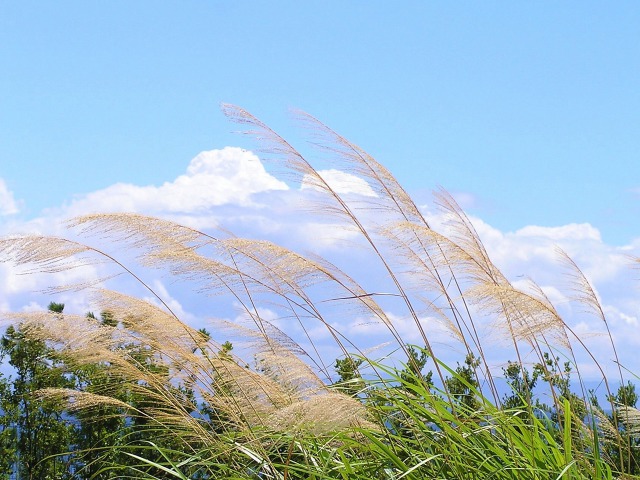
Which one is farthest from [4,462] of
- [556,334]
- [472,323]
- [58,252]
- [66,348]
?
[556,334]

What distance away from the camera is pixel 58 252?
3.46 m

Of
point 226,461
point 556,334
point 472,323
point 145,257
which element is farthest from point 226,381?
point 556,334

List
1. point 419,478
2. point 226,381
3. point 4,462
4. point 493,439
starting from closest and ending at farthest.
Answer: point 419,478 < point 493,439 < point 226,381 < point 4,462

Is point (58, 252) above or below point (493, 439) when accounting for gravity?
above

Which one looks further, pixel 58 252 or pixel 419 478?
pixel 58 252

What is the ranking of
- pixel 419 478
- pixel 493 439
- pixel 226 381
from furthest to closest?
pixel 226 381, pixel 493 439, pixel 419 478

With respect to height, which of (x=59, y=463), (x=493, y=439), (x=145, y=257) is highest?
(x=145, y=257)

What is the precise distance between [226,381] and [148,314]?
0.49 m

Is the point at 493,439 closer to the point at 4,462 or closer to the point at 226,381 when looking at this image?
the point at 226,381

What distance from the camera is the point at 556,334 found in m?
3.31

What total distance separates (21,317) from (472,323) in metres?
2.15

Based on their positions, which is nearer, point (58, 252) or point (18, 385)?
point (58, 252)

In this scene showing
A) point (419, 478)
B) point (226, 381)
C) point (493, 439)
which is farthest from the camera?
point (226, 381)

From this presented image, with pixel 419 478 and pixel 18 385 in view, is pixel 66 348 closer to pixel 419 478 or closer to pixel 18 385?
pixel 419 478
